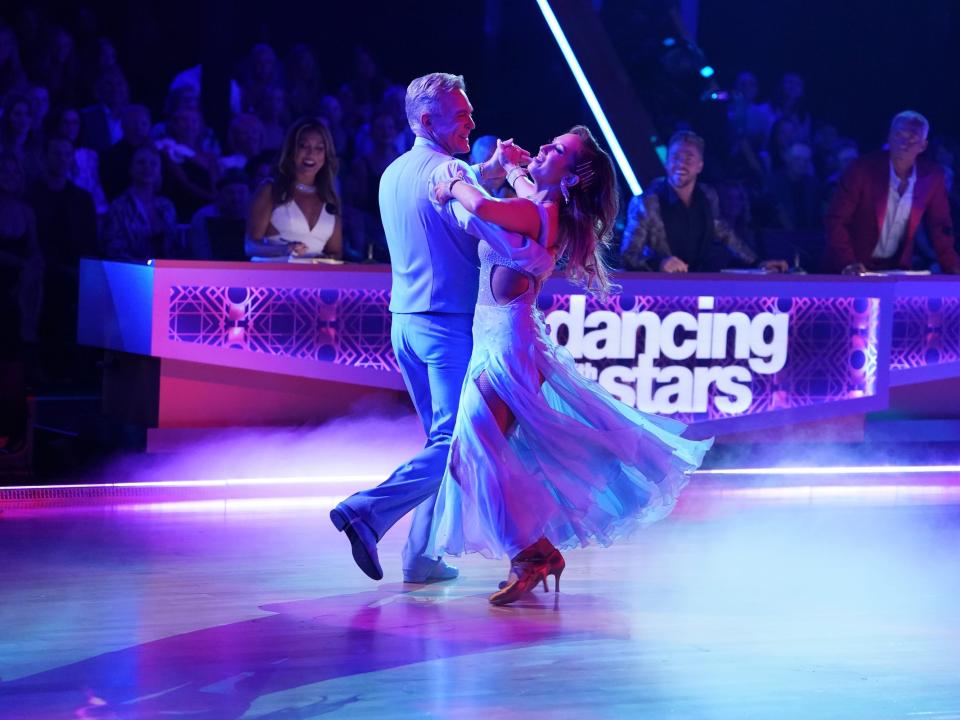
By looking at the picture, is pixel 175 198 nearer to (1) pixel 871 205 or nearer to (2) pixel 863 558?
(1) pixel 871 205

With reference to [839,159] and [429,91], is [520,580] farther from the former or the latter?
[839,159]

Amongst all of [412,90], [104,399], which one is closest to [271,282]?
[104,399]

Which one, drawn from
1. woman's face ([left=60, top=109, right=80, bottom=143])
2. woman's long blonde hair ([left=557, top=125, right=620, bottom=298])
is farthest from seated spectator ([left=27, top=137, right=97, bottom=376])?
woman's long blonde hair ([left=557, top=125, right=620, bottom=298])

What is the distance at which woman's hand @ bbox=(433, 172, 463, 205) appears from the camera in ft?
16.0

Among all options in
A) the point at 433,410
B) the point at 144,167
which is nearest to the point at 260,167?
the point at 144,167

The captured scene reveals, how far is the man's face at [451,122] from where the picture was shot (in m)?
5.19

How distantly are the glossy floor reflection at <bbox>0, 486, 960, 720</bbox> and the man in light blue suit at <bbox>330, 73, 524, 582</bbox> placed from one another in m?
0.31

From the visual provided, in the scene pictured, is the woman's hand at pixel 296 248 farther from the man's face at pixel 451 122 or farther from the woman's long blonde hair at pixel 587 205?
the woman's long blonde hair at pixel 587 205

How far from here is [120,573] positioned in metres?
5.31

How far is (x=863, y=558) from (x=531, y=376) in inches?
73.4

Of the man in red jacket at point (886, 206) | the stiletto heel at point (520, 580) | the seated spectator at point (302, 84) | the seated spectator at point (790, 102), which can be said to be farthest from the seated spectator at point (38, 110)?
the seated spectator at point (790, 102)

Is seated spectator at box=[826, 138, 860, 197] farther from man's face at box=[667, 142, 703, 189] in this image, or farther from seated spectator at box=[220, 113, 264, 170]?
seated spectator at box=[220, 113, 264, 170]

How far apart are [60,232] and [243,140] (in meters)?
1.26

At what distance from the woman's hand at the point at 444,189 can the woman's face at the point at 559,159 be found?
293 mm
